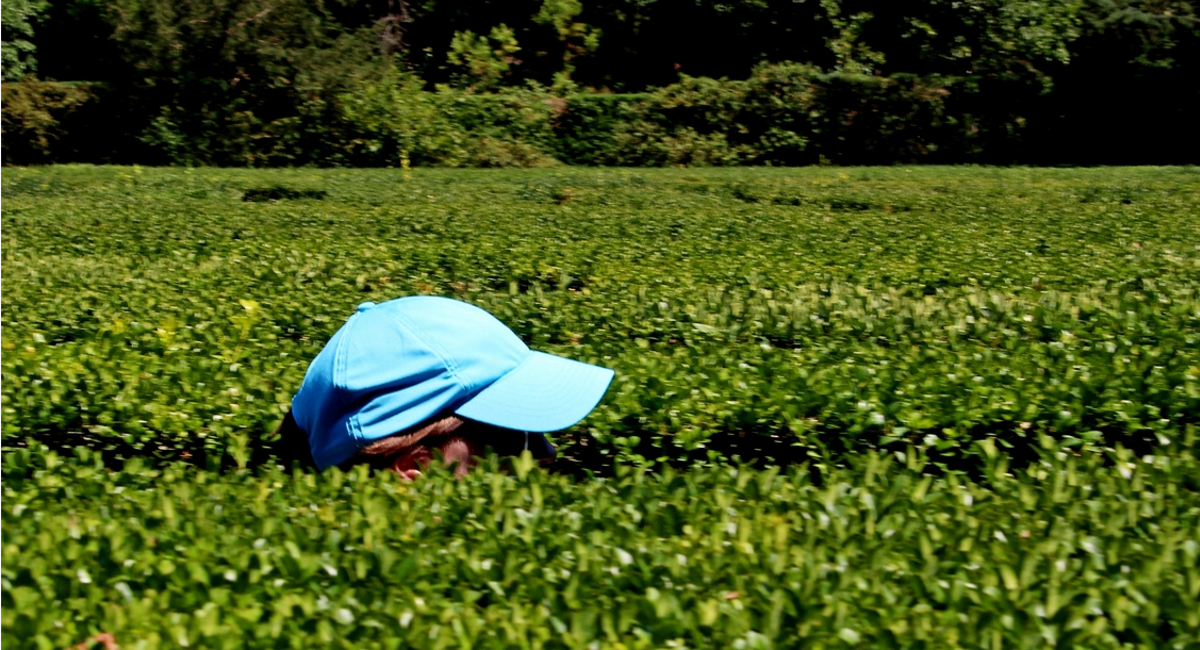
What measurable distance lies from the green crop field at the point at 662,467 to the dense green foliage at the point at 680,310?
0.08ft

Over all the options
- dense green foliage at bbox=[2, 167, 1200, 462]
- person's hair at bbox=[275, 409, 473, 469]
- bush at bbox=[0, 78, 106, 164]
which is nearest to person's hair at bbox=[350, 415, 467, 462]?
person's hair at bbox=[275, 409, 473, 469]

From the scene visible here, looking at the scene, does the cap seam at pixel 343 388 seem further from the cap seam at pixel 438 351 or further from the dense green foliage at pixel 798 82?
the dense green foliage at pixel 798 82

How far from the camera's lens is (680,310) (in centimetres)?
675

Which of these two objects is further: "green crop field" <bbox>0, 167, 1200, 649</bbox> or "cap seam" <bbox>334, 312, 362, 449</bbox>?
"cap seam" <bbox>334, 312, 362, 449</bbox>

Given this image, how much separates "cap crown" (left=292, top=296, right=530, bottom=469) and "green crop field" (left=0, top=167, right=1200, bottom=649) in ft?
0.54

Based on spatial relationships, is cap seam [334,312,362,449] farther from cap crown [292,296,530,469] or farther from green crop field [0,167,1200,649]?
green crop field [0,167,1200,649]

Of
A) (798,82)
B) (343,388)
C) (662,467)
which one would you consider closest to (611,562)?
(343,388)

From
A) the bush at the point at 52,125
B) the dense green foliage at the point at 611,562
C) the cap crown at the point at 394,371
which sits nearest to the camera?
the dense green foliage at the point at 611,562

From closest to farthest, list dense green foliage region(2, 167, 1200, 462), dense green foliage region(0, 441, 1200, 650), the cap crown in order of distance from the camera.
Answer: dense green foliage region(0, 441, 1200, 650), the cap crown, dense green foliage region(2, 167, 1200, 462)

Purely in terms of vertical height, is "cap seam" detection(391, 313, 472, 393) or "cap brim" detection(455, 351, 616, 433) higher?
"cap seam" detection(391, 313, 472, 393)

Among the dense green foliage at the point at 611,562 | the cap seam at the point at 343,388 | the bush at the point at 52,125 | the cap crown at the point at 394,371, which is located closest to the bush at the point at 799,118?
the bush at the point at 52,125

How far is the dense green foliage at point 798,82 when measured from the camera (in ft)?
97.0

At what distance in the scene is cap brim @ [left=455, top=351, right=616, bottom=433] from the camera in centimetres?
333

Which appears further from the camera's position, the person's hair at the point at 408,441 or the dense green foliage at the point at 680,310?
the dense green foliage at the point at 680,310
